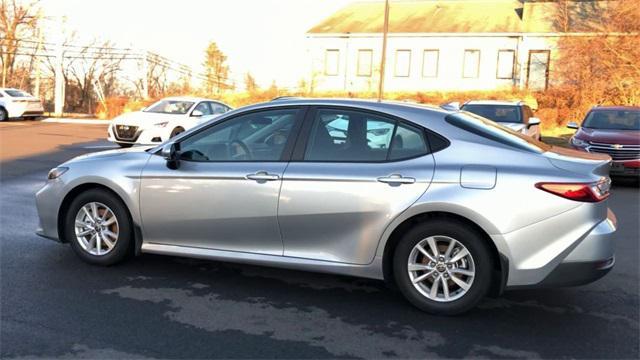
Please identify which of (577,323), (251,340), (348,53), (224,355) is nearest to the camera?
(224,355)

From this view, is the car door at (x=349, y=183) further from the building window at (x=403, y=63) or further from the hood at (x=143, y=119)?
the building window at (x=403, y=63)

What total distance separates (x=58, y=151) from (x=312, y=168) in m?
12.4

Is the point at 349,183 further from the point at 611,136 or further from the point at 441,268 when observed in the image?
the point at 611,136

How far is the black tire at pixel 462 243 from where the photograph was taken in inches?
166

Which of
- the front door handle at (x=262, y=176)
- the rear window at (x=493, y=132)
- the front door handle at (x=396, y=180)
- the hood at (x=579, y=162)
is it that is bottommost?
the front door handle at (x=262, y=176)

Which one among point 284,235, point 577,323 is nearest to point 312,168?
point 284,235

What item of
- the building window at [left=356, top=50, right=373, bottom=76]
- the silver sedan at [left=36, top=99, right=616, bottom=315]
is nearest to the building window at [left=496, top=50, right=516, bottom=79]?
the building window at [left=356, top=50, right=373, bottom=76]

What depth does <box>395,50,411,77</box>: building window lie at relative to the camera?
3725 centimetres

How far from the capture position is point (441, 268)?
14.2 ft

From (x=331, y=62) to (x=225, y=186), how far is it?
114 feet

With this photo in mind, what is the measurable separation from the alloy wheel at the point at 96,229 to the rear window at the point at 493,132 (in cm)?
307

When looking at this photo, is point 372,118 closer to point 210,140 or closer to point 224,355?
point 210,140

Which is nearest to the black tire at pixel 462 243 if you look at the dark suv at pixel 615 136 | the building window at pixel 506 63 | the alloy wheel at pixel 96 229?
the alloy wheel at pixel 96 229

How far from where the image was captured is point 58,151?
49.4ft
